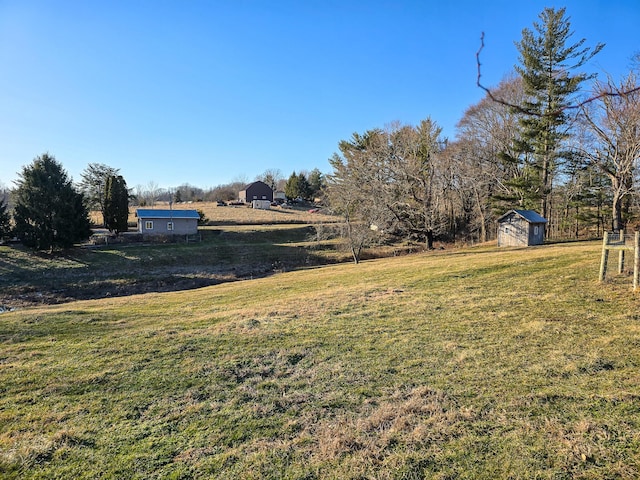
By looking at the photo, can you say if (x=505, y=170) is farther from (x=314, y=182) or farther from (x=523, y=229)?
→ (x=314, y=182)

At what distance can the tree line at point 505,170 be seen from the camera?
25609 mm

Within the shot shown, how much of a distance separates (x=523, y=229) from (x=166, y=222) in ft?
110

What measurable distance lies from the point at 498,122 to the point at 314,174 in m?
49.2

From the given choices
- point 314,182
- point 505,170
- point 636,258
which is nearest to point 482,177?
point 505,170

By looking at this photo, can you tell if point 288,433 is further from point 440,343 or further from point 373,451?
point 440,343

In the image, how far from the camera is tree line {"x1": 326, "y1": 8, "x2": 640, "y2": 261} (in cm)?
2561

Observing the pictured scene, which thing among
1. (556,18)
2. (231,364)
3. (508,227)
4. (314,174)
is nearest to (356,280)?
(231,364)

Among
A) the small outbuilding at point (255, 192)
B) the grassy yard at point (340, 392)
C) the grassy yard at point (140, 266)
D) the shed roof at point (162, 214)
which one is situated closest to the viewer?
the grassy yard at point (340, 392)

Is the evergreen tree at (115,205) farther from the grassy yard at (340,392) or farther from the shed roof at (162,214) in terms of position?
the grassy yard at (340,392)

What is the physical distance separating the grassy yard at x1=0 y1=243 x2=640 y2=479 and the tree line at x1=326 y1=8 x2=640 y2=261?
757 inches

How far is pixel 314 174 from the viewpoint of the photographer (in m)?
79.5

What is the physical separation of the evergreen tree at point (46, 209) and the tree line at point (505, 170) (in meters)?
21.4

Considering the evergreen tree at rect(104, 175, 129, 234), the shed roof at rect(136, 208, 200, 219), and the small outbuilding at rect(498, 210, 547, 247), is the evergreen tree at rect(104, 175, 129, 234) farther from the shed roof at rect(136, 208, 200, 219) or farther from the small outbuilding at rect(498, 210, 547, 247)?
the small outbuilding at rect(498, 210, 547, 247)

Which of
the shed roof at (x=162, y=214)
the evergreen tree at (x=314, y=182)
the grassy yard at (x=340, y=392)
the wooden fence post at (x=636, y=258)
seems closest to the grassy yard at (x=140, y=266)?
the shed roof at (x=162, y=214)
